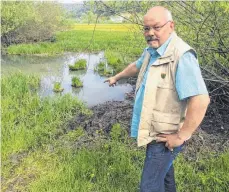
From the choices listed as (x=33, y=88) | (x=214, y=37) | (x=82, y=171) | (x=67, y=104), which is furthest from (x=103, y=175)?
(x=33, y=88)

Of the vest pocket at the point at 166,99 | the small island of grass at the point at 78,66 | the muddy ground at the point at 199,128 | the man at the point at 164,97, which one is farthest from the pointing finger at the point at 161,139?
the small island of grass at the point at 78,66

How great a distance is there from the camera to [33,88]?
10508 millimetres

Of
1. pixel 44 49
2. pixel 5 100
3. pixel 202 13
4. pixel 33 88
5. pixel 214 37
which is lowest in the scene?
pixel 44 49

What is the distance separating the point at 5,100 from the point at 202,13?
4.76 meters

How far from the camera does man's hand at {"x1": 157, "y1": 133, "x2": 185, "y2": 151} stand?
2447 mm

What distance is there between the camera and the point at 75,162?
422 cm

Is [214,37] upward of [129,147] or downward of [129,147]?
upward

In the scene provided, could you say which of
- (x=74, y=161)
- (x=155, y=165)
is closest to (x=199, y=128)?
(x=74, y=161)

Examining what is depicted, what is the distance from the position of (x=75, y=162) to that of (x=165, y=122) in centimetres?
203

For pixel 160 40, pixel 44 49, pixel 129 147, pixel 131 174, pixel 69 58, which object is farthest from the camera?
pixel 44 49

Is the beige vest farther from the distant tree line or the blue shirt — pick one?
the distant tree line

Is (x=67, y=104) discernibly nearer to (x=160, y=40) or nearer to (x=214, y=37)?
(x=214, y=37)

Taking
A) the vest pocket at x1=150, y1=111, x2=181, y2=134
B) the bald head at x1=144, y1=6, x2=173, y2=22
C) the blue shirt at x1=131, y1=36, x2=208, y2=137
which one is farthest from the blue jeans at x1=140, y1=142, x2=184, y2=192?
the bald head at x1=144, y1=6, x2=173, y2=22

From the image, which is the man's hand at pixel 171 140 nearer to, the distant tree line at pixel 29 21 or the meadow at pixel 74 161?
the meadow at pixel 74 161
